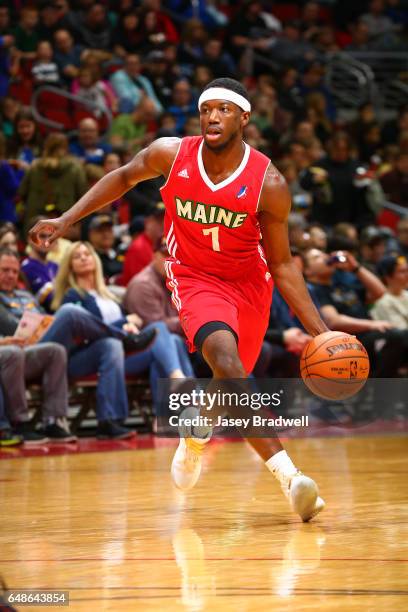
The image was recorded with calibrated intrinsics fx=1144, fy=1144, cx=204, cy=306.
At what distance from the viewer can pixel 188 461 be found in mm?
5695

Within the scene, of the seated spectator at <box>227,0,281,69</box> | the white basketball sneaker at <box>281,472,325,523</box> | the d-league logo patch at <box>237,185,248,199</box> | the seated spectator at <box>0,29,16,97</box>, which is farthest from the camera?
the seated spectator at <box>227,0,281,69</box>

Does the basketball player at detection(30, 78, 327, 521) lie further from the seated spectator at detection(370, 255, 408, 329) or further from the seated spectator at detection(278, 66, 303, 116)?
the seated spectator at detection(278, 66, 303, 116)

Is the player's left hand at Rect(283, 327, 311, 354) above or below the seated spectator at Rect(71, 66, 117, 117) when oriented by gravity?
below

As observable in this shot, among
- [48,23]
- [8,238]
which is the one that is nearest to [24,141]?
[8,238]

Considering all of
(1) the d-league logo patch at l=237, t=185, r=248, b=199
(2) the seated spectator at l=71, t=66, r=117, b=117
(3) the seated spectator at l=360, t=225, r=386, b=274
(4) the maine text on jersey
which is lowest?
(3) the seated spectator at l=360, t=225, r=386, b=274

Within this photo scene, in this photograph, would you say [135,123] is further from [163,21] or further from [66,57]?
[163,21]

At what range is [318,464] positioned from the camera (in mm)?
7520

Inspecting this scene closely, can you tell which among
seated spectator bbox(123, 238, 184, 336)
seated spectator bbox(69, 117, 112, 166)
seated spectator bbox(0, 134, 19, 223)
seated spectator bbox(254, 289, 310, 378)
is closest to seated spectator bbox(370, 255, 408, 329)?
seated spectator bbox(254, 289, 310, 378)

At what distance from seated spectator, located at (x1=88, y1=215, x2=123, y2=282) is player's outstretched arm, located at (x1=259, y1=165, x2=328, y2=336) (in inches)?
187

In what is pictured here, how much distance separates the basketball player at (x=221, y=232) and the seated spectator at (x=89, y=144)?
20.8 feet

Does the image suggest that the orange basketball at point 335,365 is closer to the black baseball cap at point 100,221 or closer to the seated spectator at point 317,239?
the black baseball cap at point 100,221

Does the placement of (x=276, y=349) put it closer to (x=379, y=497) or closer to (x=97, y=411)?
(x=97, y=411)

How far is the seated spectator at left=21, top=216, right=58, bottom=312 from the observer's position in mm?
9492

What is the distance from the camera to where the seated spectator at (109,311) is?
30.3ft
